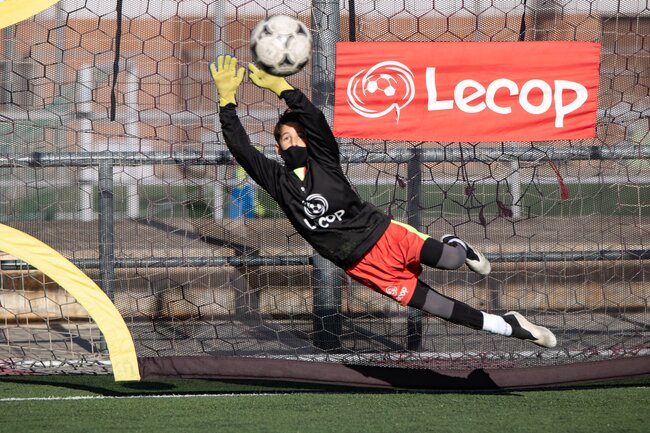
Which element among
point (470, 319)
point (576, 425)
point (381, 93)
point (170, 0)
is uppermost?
point (170, 0)

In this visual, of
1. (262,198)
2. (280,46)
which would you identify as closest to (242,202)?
(262,198)

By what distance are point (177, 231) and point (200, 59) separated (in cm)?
113

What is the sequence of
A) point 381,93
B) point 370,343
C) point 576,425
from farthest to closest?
point 370,343, point 381,93, point 576,425

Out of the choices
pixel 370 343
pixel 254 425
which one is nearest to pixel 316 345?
pixel 370 343

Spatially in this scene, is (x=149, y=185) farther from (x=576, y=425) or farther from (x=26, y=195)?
(x=576, y=425)

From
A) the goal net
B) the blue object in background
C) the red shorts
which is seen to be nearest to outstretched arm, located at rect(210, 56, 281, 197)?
the red shorts

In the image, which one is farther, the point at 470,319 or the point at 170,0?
the point at 170,0

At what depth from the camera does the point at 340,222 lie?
504 cm

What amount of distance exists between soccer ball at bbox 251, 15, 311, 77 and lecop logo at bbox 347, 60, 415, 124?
1.07 m

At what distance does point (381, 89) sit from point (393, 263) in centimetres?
133

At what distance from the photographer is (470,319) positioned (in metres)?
5.05

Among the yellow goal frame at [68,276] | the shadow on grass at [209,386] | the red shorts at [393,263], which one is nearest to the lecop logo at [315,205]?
the red shorts at [393,263]

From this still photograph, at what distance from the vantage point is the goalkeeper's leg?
5.03 m

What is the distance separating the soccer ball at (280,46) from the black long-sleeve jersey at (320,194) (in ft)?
0.97
